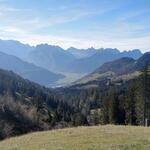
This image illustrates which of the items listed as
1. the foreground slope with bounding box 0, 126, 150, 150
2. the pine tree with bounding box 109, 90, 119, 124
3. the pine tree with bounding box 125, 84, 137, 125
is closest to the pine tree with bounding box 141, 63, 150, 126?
the pine tree with bounding box 125, 84, 137, 125

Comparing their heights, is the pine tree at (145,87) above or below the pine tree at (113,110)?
above

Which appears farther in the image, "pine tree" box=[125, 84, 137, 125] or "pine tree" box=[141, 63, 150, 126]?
"pine tree" box=[125, 84, 137, 125]

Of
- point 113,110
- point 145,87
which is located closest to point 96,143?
point 145,87

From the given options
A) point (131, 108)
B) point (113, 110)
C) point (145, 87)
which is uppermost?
point (145, 87)

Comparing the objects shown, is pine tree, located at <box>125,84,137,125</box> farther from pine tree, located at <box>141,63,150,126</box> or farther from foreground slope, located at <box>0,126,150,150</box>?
foreground slope, located at <box>0,126,150,150</box>

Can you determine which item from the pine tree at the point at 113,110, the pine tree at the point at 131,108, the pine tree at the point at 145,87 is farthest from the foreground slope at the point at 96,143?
the pine tree at the point at 113,110

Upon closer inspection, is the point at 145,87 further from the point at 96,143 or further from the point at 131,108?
the point at 96,143

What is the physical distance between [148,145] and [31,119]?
138 metres

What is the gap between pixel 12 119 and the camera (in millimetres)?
157625

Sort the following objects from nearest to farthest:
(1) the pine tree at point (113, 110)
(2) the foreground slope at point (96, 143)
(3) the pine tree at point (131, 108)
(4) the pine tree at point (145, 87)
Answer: (2) the foreground slope at point (96, 143)
(4) the pine tree at point (145, 87)
(3) the pine tree at point (131, 108)
(1) the pine tree at point (113, 110)

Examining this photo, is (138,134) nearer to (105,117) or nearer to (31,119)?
(105,117)

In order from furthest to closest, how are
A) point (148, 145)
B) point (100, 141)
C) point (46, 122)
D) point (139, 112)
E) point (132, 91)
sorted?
point (46, 122) → point (132, 91) → point (139, 112) → point (100, 141) → point (148, 145)

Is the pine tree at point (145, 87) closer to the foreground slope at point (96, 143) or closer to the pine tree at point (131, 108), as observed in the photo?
the pine tree at point (131, 108)

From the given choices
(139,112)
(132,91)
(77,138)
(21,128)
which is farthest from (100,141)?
(21,128)
